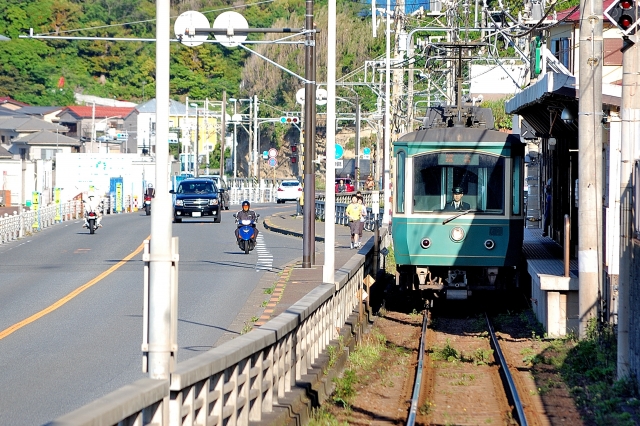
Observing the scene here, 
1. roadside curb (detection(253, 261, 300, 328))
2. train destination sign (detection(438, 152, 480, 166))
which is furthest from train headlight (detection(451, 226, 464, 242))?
roadside curb (detection(253, 261, 300, 328))

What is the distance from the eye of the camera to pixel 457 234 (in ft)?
60.8

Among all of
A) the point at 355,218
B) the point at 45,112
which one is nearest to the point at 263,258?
the point at 355,218

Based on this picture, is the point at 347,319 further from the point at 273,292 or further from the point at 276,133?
the point at 276,133

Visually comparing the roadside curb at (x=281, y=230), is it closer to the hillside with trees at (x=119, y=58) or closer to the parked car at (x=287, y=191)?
the parked car at (x=287, y=191)

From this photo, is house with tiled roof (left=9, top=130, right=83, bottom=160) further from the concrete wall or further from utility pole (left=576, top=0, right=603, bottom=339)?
the concrete wall

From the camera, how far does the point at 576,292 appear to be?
15992 mm

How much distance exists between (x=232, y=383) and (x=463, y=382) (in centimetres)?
622

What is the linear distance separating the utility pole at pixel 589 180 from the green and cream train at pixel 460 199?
11.9ft

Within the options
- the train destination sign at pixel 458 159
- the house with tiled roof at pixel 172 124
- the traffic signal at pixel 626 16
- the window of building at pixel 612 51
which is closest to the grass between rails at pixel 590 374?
the train destination sign at pixel 458 159

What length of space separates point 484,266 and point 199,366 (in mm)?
12472

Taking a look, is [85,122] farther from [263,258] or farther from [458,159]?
[458,159]

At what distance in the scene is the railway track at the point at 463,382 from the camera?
11.2 metres

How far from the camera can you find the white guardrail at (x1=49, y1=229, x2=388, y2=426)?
18.6 feet

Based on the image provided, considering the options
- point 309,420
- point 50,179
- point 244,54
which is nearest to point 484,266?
point 309,420
